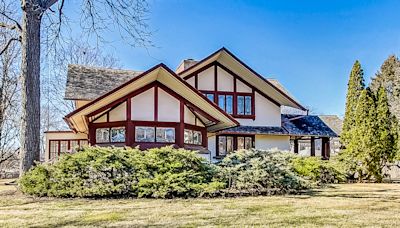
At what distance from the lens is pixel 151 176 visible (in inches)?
404

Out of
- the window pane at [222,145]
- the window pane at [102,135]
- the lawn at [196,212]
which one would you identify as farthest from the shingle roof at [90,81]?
the lawn at [196,212]

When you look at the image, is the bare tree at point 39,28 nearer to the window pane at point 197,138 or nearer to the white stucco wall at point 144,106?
the white stucco wall at point 144,106

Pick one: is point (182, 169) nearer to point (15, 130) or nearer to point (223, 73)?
point (223, 73)

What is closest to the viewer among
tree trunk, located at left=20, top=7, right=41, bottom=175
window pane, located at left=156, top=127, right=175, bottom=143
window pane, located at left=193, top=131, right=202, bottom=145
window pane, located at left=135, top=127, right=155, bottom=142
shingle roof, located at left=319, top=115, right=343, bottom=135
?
tree trunk, located at left=20, top=7, right=41, bottom=175

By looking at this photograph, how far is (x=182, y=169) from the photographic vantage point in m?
10.6

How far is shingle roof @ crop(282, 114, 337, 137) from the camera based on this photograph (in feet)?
71.8

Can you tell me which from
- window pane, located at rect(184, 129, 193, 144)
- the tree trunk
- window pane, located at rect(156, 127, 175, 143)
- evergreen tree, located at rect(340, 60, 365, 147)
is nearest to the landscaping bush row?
the tree trunk

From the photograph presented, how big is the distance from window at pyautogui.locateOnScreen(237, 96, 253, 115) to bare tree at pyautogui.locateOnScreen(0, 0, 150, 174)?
10.0m

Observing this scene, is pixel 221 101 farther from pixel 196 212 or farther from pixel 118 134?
pixel 196 212

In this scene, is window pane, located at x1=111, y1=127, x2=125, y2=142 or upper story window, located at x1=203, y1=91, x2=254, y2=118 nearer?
window pane, located at x1=111, y1=127, x2=125, y2=142

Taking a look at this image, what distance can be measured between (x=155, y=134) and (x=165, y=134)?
37 centimetres

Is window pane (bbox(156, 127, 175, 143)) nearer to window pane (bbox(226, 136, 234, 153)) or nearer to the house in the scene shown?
the house

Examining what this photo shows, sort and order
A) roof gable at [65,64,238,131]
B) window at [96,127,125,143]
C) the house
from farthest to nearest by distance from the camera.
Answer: window at [96,127,125,143], the house, roof gable at [65,64,238,131]

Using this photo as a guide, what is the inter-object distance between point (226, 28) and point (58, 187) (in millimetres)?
12310
